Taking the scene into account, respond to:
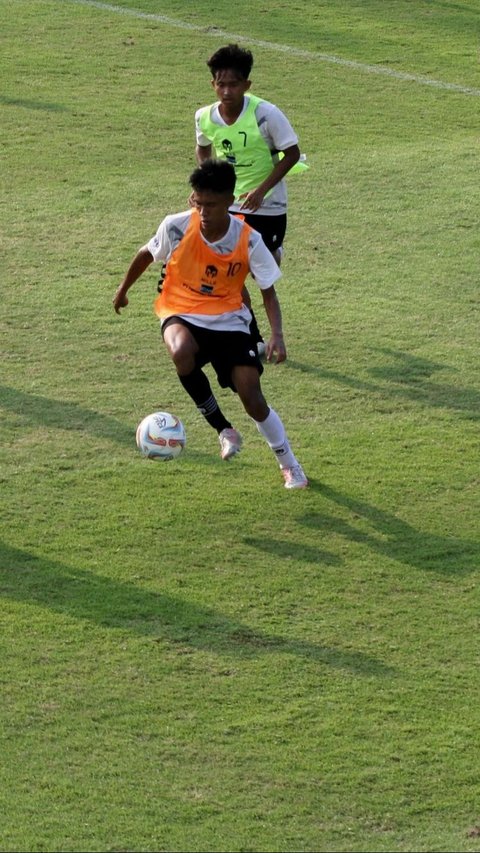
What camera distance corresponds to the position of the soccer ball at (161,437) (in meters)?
7.23

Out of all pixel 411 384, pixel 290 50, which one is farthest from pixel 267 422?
pixel 290 50

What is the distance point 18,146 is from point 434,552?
286 inches

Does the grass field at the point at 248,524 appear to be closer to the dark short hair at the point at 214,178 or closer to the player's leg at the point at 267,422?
the player's leg at the point at 267,422

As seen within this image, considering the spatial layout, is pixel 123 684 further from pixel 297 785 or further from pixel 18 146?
pixel 18 146

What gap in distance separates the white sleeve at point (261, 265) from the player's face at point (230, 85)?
4.93ft

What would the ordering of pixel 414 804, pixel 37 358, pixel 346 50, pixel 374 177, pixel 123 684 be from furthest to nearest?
pixel 346 50 → pixel 374 177 → pixel 37 358 → pixel 123 684 → pixel 414 804

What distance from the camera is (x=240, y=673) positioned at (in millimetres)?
5992

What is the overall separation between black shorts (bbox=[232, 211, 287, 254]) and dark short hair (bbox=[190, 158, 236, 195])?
1.80 m

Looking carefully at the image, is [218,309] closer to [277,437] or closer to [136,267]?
[136,267]

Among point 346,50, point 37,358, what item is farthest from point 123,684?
point 346,50

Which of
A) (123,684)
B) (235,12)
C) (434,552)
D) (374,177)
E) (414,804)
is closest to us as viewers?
(414,804)

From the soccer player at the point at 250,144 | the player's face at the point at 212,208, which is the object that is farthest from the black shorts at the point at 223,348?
the soccer player at the point at 250,144

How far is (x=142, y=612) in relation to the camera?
6.43 m

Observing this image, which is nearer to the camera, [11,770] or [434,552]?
[11,770]
